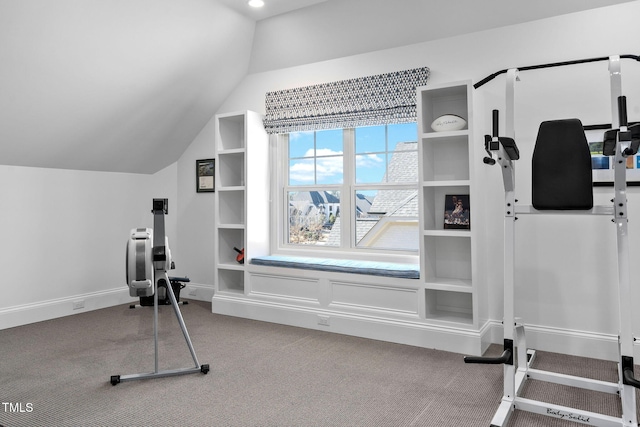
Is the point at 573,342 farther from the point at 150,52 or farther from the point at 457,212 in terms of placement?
the point at 150,52

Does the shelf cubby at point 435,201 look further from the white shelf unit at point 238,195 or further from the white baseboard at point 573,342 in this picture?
the white shelf unit at point 238,195

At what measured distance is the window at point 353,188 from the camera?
4.25 m

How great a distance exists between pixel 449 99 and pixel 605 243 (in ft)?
5.54

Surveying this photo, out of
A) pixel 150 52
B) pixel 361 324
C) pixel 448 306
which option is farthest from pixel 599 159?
pixel 150 52

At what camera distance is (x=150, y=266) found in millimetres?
2928

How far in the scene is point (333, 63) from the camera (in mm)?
4520

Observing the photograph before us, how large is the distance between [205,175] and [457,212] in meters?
3.13

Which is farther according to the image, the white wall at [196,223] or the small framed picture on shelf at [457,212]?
the white wall at [196,223]

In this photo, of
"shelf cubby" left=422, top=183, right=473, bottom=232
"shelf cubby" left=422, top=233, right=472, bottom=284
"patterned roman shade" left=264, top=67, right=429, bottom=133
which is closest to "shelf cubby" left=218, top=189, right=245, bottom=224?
"patterned roman shade" left=264, top=67, right=429, bottom=133

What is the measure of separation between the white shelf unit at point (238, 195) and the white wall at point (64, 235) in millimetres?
1228

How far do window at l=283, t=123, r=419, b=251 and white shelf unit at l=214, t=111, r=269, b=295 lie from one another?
32cm

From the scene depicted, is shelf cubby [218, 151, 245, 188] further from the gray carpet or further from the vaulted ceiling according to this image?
the gray carpet

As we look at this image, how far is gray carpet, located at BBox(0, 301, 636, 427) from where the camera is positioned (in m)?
2.40

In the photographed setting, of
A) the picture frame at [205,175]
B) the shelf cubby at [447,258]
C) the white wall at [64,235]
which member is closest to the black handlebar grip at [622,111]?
the shelf cubby at [447,258]
